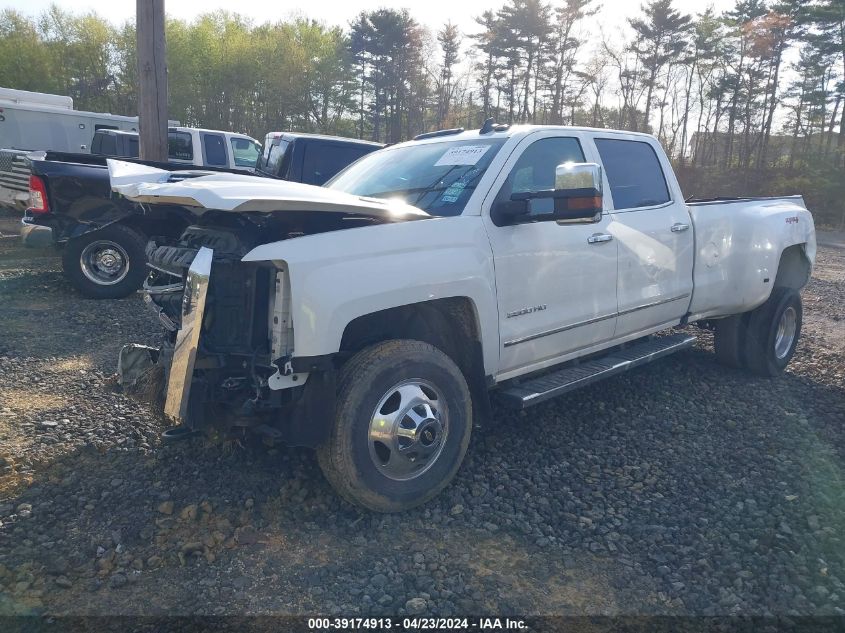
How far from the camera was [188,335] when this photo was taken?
285cm

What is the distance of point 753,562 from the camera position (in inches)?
113

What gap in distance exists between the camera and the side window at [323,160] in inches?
399

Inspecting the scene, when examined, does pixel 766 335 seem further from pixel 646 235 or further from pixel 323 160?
pixel 323 160

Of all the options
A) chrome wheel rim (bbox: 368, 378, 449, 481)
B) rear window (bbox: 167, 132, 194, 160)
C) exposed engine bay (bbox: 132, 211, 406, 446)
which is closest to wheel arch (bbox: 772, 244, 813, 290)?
chrome wheel rim (bbox: 368, 378, 449, 481)

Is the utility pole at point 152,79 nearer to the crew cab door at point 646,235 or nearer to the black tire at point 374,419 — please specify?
the crew cab door at point 646,235

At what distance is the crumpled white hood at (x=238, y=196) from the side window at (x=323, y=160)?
683cm

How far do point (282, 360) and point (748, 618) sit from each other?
2167 mm

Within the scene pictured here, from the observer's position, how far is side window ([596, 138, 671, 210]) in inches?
178

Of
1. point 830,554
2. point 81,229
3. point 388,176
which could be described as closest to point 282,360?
point 388,176

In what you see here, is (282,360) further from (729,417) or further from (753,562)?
(729,417)

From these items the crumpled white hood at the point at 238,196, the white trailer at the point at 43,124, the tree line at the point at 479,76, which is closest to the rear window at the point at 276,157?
the crumpled white hood at the point at 238,196

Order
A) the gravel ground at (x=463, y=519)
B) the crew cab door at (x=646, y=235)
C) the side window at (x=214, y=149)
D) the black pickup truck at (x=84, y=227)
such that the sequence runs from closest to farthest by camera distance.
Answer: the gravel ground at (x=463, y=519), the crew cab door at (x=646, y=235), the black pickup truck at (x=84, y=227), the side window at (x=214, y=149)

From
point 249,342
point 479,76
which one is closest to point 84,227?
point 249,342

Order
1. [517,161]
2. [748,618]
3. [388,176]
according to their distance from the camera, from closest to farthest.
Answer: [748,618] < [517,161] < [388,176]
